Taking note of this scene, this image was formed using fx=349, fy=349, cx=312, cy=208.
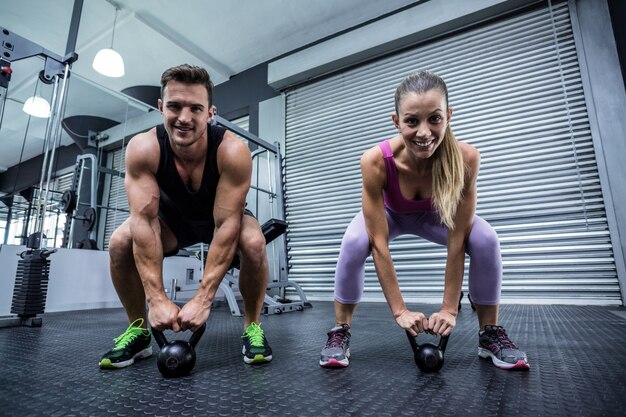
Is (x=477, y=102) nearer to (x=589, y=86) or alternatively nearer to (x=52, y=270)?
(x=589, y=86)

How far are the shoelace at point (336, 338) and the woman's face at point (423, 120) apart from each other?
0.63 m

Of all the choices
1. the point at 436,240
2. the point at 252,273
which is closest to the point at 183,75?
the point at 252,273

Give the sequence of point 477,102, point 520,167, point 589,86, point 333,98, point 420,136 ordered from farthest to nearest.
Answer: point 333,98 < point 477,102 < point 520,167 < point 589,86 < point 420,136

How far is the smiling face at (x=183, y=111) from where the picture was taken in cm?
114

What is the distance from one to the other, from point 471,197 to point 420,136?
0.27m

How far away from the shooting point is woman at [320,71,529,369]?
101cm

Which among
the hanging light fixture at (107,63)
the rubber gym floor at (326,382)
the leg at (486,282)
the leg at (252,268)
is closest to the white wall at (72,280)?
the rubber gym floor at (326,382)

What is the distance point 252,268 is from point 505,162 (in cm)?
257

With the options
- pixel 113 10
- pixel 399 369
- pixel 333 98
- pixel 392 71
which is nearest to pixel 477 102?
pixel 392 71

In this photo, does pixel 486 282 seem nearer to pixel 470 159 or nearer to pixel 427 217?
pixel 427 217

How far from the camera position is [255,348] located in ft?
3.63

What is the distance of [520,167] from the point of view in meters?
2.89

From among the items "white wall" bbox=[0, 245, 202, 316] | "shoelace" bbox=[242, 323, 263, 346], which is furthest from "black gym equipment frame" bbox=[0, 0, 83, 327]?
"shoelace" bbox=[242, 323, 263, 346]

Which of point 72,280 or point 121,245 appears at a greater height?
point 121,245
